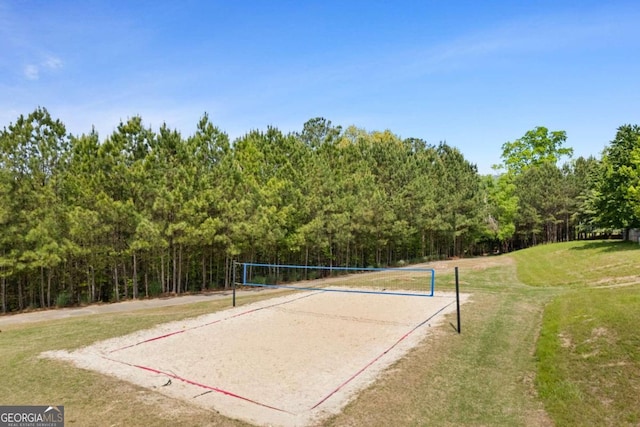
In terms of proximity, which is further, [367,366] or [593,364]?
[367,366]

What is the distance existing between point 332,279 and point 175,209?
10.7m

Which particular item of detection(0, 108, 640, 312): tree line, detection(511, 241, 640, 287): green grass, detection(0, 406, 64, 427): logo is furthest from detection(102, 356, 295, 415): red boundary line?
detection(511, 241, 640, 287): green grass

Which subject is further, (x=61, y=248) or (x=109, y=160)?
(x=109, y=160)

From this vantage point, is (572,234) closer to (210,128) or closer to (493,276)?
(493,276)

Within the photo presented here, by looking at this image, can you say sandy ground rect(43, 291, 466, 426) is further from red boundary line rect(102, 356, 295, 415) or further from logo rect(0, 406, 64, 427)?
logo rect(0, 406, 64, 427)

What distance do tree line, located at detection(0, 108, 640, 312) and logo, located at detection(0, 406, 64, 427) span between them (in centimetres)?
1214

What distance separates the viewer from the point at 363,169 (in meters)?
31.3

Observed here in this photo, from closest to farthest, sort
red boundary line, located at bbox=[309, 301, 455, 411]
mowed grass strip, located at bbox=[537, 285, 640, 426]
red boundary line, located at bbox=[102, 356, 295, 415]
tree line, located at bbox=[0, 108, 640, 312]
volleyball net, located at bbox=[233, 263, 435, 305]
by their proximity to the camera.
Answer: mowed grass strip, located at bbox=[537, 285, 640, 426], red boundary line, located at bbox=[102, 356, 295, 415], red boundary line, located at bbox=[309, 301, 455, 411], tree line, located at bbox=[0, 108, 640, 312], volleyball net, located at bbox=[233, 263, 435, 305]

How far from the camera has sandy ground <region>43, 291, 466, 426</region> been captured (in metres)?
6.34

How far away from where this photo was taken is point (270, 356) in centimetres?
861

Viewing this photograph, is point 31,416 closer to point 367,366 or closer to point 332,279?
point 367,366

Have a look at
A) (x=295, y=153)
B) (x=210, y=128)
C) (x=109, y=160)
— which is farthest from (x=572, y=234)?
(x=109, y=160)

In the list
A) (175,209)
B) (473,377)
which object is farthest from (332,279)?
(473,377)

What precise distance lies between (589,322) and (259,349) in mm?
7385
